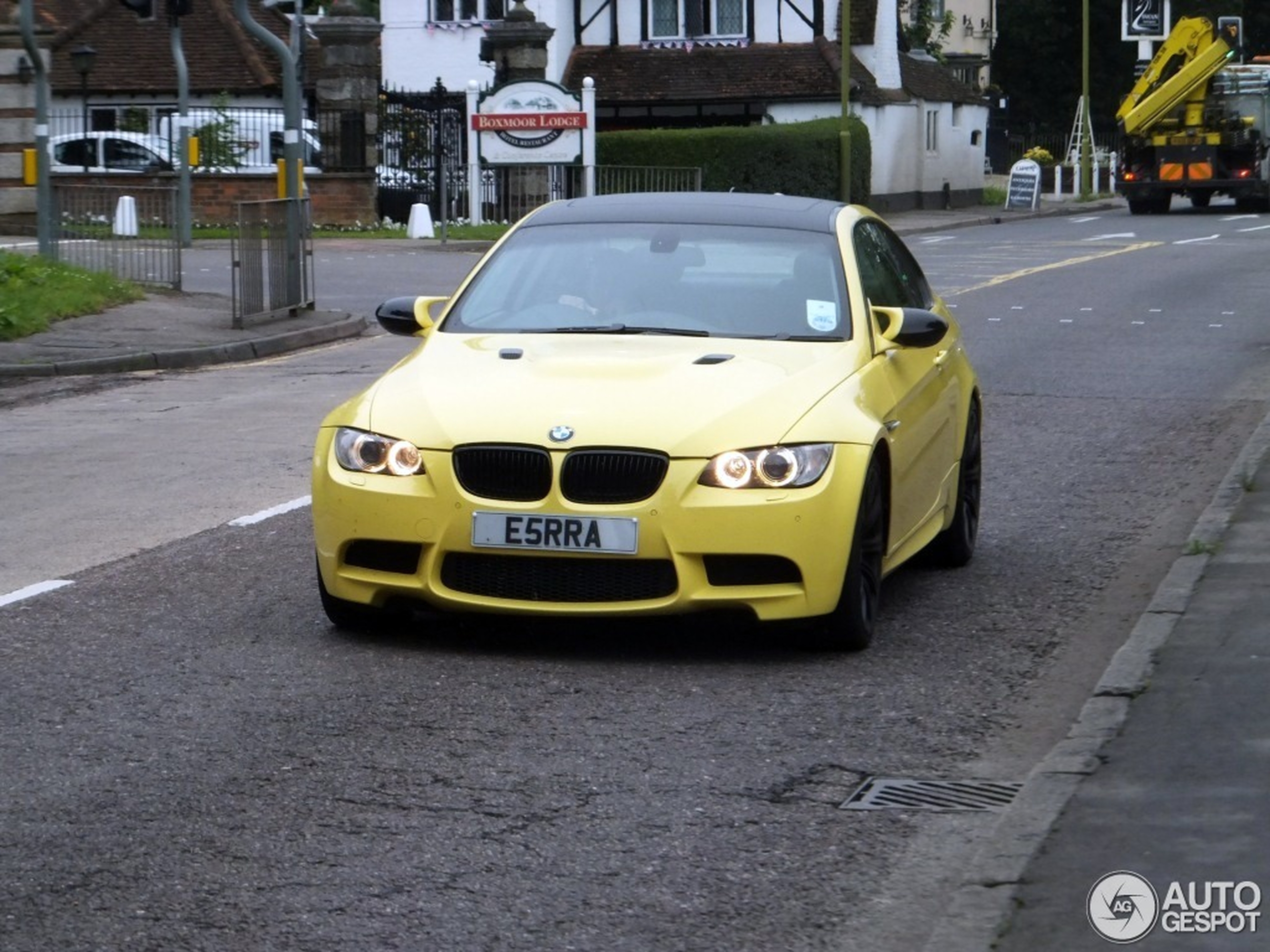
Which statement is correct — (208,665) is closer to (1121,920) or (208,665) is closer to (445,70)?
(1121,920)

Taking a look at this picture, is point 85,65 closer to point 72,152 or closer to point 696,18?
point 72,152


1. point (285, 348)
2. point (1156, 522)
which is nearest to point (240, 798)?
point (1156, 522)

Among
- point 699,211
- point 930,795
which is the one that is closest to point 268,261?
point 699,211

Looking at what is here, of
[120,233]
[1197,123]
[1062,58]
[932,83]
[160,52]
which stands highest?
[1062,58]

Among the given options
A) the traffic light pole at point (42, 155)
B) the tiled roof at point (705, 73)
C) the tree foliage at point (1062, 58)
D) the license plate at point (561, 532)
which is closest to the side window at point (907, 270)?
the license plate at point (561, 532)

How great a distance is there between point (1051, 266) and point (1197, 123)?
21949 mm

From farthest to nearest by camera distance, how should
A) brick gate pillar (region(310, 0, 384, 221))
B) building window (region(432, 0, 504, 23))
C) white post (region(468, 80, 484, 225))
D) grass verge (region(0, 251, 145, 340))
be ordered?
building window (region(432, 0, 504, 23)) → brick gate pillar (region(310, 0, 384, 221)) → white post (region(468, 80, 484, 225)) → grass verge (region(0, 251, 145, 340))

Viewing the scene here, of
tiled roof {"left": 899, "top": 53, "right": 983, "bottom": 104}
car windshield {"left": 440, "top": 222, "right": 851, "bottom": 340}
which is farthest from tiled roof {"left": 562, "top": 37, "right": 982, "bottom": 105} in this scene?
car windshield {"left": 440, "top": 222, "right": 851, "bottom": 340}

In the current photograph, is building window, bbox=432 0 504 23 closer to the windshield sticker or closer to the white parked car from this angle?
the white parked car

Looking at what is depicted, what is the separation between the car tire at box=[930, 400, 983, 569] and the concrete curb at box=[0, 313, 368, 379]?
10015 mm

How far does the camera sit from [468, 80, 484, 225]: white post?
39.4 meters

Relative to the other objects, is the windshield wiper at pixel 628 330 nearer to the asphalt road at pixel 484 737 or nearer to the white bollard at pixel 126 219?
the asphalt road at pixel 484 737

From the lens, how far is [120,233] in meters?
23.3

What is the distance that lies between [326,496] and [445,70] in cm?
4981
